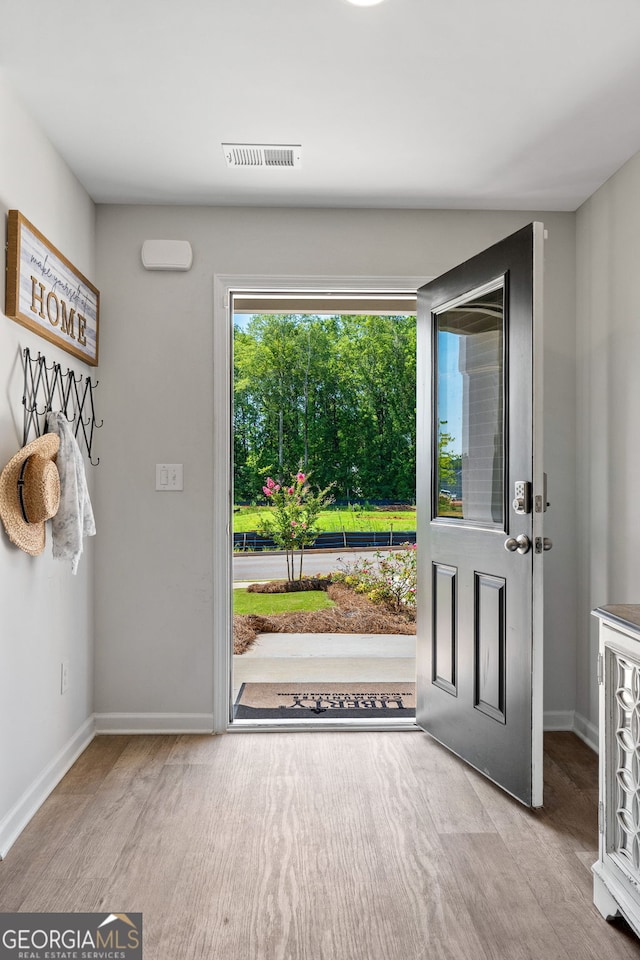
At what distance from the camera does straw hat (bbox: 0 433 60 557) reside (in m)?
2.09

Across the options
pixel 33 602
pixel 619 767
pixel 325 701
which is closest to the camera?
pixel 619 767

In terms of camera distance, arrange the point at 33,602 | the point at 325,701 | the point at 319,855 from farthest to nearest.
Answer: the point at 325,701 < the point at 33,602 < the point at 319,855

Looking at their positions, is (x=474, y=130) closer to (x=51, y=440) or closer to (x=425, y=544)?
(x=425, y=544)

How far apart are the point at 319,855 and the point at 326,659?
2610 millimetres

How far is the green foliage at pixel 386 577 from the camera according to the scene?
5.37 metres

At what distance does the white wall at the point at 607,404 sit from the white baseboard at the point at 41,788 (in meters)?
2.22

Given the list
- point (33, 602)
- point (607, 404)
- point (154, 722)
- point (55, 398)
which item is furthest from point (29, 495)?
point (607, 404)

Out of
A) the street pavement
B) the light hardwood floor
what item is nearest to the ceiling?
the light hardwood floor

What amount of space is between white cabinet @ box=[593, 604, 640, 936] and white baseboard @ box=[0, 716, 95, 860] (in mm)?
1752

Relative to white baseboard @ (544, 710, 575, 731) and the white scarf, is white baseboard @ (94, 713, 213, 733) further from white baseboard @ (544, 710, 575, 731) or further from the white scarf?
white baseboard @ (544, 710, 575, 731)

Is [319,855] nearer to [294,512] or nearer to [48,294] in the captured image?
[48,294]

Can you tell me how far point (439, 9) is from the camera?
1778 millimetres

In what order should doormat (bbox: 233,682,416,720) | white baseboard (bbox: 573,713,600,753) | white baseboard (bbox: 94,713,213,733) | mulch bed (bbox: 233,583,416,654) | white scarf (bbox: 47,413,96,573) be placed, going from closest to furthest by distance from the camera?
1. white scarf (bbox: 47,413,96,573)
2. white baseboard (bbox: 573,713,600,753)
3. white baseboard (bbox: 94,713,213,733)
4. doormat (bbox: 233,682,416,720)
5. mulch bed (bbox: 233,583,416,654)

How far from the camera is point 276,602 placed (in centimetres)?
532
